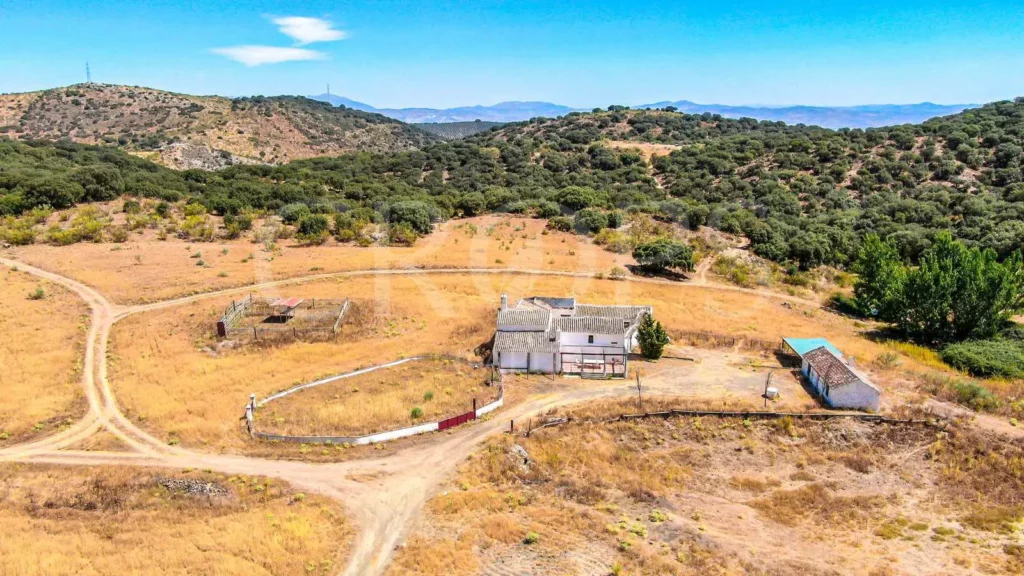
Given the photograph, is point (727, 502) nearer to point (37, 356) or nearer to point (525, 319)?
point (525, 319)

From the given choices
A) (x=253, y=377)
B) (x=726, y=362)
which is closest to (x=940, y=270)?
(x=726, y=362)

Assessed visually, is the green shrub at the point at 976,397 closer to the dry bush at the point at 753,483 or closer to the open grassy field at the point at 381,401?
the dry bush at the point at 753,483

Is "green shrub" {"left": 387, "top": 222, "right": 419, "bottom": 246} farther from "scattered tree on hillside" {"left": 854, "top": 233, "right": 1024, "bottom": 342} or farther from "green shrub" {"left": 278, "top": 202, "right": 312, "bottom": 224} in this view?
"scattered tree on hillside" {"left": 854, "top": 233, "right": 1024, "bottom": 342}

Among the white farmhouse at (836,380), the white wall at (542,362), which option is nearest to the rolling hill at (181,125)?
the white wall at (542,362)

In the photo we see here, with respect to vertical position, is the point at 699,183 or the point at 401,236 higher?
the point at 699,183

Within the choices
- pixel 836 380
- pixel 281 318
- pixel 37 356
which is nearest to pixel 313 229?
pixel 281 318
